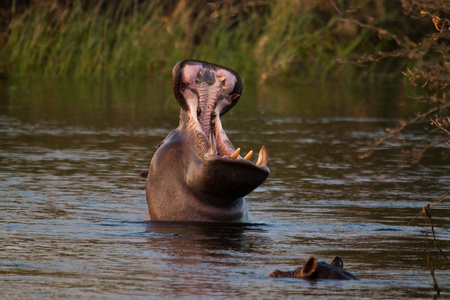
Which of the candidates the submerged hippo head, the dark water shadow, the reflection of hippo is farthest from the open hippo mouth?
the reflection of hippo

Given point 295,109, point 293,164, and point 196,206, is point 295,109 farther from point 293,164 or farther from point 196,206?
point 196,206

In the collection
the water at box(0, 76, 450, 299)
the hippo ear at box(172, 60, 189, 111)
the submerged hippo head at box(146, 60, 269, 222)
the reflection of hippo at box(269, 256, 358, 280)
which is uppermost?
the hippo ear at box(172, 60, 189, 111)

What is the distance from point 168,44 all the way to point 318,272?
723 inches

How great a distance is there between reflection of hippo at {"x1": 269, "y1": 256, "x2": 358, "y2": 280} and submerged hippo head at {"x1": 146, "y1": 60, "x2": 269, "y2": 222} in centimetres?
117

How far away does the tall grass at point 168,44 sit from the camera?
22.2 meters

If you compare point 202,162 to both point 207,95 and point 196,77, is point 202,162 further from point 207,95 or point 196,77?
point 196,77

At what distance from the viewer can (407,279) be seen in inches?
218

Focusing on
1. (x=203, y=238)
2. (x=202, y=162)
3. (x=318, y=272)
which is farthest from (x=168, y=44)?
(x=318, y=272)

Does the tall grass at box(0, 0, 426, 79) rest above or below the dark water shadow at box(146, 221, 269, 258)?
above

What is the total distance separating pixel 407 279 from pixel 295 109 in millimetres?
11245

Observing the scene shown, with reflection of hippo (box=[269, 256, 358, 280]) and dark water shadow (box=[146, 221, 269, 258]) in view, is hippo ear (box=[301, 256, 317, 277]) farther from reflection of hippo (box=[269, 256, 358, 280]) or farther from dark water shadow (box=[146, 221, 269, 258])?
dark water shadow (box=[146, 221, 269, 258])

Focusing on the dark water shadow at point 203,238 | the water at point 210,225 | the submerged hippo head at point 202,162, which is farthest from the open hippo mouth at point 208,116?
the water at point 210,225

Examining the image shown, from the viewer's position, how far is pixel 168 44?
23.5m

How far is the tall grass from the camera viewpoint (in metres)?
22.2
